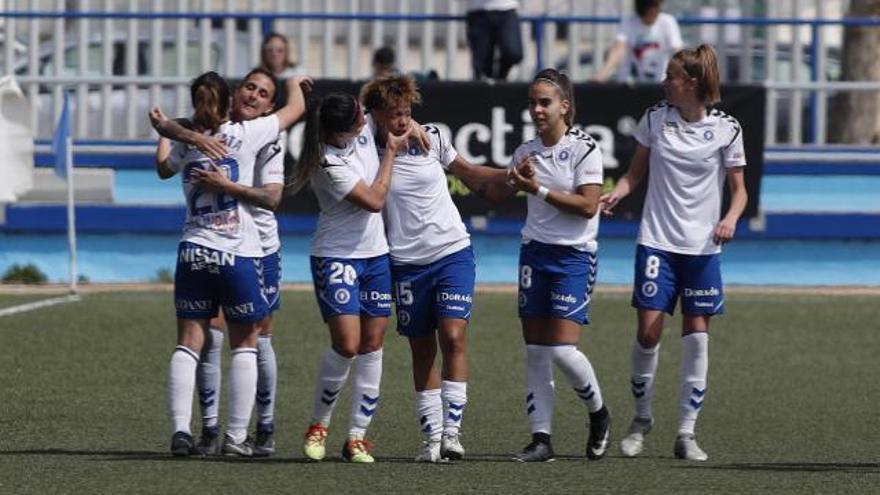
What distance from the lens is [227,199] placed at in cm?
992

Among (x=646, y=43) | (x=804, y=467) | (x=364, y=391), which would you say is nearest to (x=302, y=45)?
(x=646, y=43)

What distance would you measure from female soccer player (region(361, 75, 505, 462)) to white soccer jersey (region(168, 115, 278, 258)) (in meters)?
0.56

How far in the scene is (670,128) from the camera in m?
10.6

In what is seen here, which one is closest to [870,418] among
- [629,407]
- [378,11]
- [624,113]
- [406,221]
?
[629,407]

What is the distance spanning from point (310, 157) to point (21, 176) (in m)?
1.91

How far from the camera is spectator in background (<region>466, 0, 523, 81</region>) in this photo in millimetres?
19312

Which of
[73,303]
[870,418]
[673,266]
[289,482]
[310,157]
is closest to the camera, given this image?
[289,482]

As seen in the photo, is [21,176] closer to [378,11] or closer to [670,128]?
[670,128]

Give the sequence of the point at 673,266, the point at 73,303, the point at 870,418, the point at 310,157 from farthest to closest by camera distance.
A: the point at 73,303, the point at 870,418, the point at 673,266, the point at 310,157

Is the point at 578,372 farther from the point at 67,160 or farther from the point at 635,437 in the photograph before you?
the point at 67,160

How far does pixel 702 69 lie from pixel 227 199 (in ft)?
7.51

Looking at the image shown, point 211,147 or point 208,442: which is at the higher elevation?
point 211,147

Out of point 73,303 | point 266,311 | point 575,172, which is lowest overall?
point 73,303

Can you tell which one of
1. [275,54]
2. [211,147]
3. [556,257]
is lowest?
[556,257]
